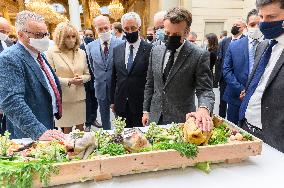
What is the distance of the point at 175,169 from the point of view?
5.02 ft

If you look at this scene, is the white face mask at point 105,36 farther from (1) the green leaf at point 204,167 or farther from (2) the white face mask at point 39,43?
(1) the green leaf at point 204,167

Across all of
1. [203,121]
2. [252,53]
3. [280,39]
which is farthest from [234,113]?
[203,121]

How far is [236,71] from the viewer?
12.1ft

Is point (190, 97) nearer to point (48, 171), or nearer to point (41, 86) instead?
point (41, 86)

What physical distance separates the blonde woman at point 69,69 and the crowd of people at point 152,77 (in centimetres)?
1

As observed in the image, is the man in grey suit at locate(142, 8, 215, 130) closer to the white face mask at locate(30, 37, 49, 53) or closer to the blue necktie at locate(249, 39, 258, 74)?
the white face mask at locate(30, 37, 49, 53)

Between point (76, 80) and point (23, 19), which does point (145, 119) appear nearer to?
point (76, 80)

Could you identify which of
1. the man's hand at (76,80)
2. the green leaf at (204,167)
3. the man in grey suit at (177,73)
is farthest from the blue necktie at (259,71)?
the man's hand at (76,80)

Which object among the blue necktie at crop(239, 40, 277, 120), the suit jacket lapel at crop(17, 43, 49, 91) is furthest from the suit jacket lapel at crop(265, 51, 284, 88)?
the suit jacket lapel at crop(17, 43, 49, 91)

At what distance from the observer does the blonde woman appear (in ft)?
11.4

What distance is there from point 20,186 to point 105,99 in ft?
9.64

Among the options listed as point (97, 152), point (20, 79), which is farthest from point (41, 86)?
point (97, 152)

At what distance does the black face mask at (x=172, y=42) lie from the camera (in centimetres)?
227

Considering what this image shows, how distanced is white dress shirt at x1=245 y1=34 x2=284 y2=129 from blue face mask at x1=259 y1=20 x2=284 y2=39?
0.13 ft
